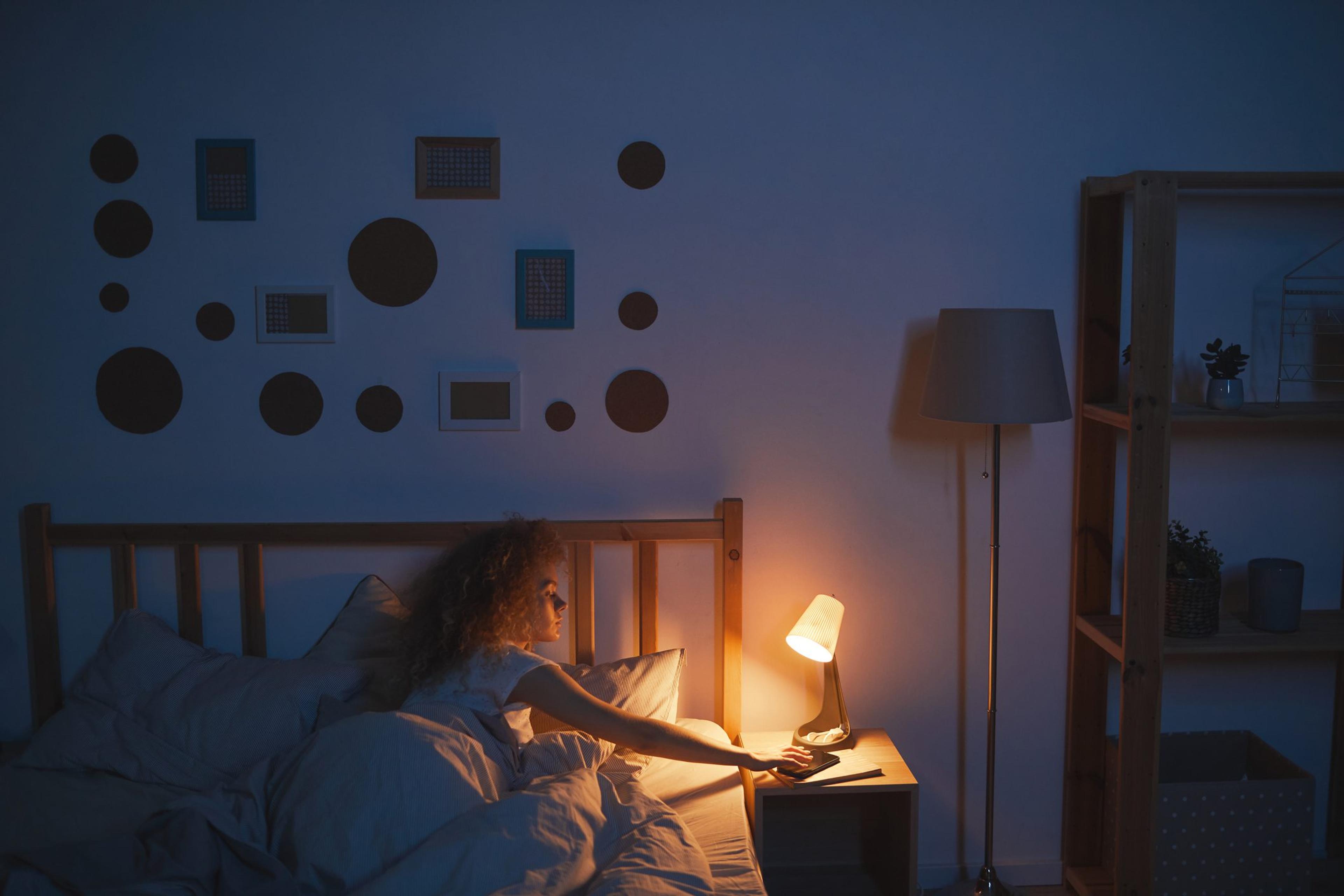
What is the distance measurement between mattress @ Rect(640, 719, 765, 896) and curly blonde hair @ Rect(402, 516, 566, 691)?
18.8 inches

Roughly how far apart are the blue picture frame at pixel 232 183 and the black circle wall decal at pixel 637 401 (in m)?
1.00

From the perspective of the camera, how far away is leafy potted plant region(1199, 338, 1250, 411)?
2.30 m

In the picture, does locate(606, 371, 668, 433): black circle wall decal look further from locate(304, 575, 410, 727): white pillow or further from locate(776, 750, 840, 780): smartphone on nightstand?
locate(776, 750, 840, 780): smartphone on nightstand

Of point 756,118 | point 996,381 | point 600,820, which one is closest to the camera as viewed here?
point 600,820

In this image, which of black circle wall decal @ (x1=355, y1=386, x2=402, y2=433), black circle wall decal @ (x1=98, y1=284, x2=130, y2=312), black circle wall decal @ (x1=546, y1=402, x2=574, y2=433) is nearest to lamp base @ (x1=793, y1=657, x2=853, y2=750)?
black circle wall decal @ (x1=546, y1=402, x2=574, y2=433)

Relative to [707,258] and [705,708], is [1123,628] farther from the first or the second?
[707,258]

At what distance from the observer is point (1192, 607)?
2.29m

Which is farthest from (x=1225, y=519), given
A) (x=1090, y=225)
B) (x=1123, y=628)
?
(x=1090, y=225)

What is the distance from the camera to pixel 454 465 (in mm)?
2490

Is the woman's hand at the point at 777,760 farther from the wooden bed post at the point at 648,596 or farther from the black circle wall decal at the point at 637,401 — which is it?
the black circle wall decal at the point at 637,401

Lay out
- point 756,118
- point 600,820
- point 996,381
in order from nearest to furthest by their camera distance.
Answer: point 600,820 → point 996,381 → point 756,118

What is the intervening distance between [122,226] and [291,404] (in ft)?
1.98

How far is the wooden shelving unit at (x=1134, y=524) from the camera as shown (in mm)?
2139

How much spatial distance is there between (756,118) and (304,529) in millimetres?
1542
